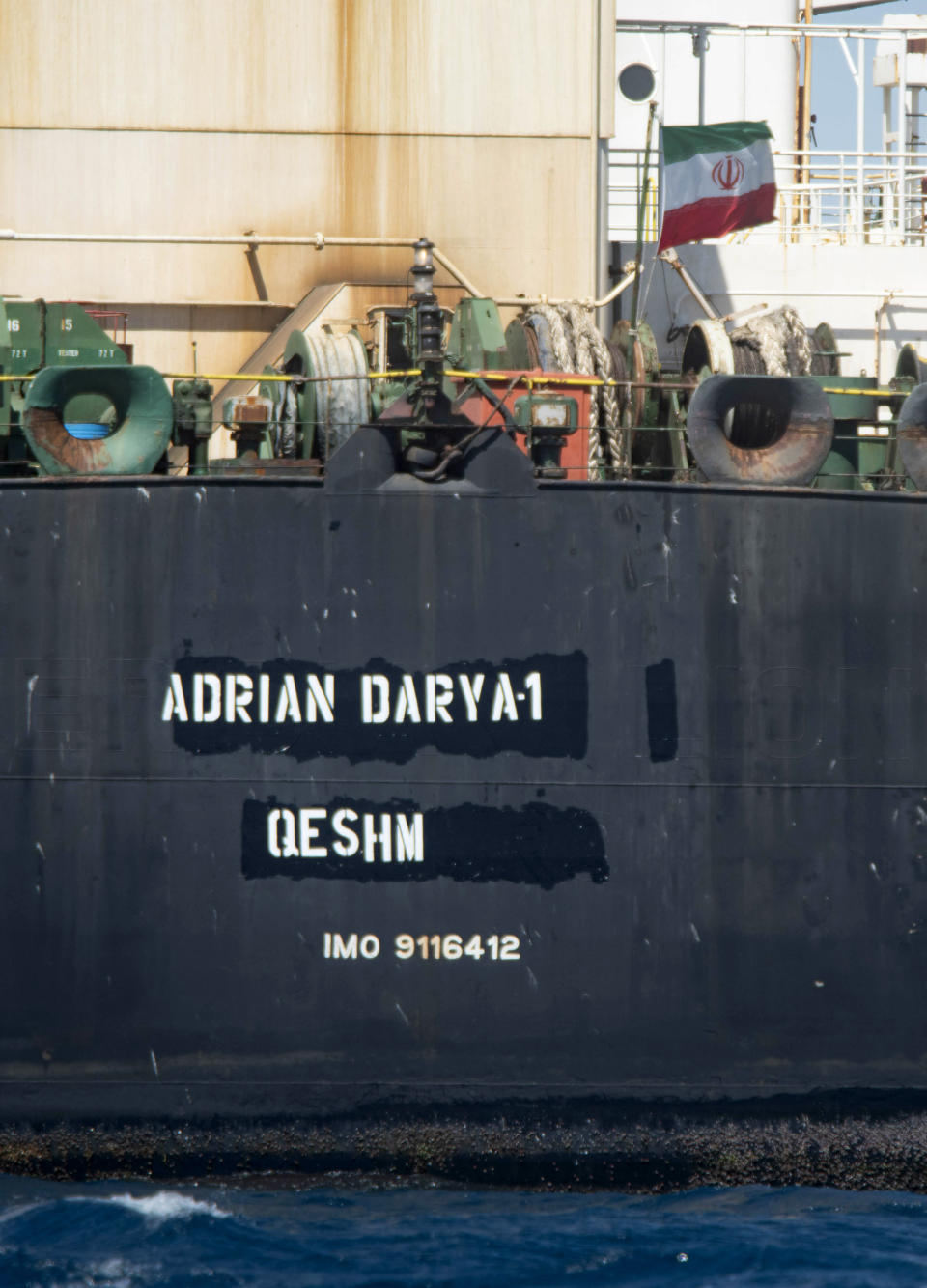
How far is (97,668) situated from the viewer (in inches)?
310

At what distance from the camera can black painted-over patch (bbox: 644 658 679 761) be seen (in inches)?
311

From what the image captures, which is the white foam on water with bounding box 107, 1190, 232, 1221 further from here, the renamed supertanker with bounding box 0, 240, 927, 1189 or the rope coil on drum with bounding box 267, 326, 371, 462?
the rope coil on drum with bounding box 267, 326, 371, 462

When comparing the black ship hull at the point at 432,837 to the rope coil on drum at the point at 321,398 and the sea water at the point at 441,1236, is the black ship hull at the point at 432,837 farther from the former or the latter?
the rope coil on drum at the point at 321,398

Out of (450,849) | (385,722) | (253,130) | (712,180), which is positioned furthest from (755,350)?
(253,130)

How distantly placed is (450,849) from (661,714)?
4.51ft

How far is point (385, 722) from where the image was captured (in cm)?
785

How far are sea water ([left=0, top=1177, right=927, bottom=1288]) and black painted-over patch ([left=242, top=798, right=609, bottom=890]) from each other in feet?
5.75

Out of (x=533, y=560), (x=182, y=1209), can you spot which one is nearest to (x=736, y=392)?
(x=533, y=560)

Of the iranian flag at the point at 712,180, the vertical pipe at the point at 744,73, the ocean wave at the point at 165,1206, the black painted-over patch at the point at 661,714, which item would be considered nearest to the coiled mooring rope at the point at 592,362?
the iranian flag at the point at 712,180

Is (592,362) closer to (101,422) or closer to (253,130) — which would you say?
(101,422)

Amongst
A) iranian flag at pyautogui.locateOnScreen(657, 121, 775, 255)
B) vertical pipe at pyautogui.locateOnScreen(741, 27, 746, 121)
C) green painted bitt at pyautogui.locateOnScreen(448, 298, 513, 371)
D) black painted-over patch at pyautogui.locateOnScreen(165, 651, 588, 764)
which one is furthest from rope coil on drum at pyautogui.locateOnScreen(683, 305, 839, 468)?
vertical pipe at pyautogui.locateOnScreen(741, 27, 746, 121)

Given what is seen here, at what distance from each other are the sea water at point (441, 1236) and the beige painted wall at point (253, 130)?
739 centimetres

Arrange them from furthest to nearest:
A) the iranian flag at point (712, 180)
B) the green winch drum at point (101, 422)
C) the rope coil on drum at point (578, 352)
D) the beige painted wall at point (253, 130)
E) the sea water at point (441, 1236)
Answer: the beige painted wall at point (253, 130)
the iranian flag at point (712, 180)
the rope coil on drum at point (578, 352)
the green winch drum at point (101, 422)
the sea water at point (441, 1236)

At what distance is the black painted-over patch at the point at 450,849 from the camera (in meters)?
7.82
